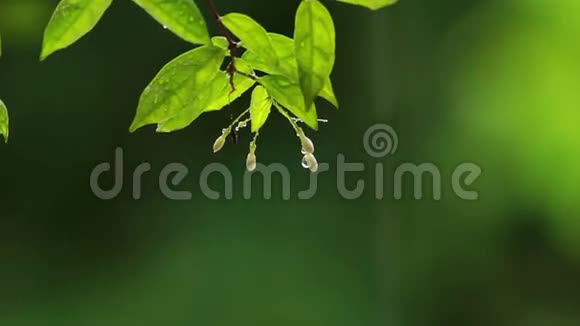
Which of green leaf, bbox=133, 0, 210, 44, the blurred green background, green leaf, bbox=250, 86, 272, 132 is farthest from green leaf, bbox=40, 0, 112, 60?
the blurred green background

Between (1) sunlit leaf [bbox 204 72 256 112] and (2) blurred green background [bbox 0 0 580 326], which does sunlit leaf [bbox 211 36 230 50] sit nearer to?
(1) sunlit leaf [bbox 204 72 256 112]

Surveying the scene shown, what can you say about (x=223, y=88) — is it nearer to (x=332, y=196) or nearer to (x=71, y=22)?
(x=71, y=22)

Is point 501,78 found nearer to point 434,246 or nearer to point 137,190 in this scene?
point 434,246

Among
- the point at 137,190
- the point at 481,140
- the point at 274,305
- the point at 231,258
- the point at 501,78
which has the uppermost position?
the point at 501,78

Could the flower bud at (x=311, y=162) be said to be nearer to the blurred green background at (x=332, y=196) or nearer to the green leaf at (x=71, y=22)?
the green leaf at (x=71, y=22)

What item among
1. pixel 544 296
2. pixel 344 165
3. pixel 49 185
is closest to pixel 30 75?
pixel 49 185

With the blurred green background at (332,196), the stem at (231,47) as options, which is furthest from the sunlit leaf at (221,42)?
the blurred green background at (332,196)

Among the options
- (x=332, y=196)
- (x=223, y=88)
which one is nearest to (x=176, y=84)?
(x=223, y=88)
